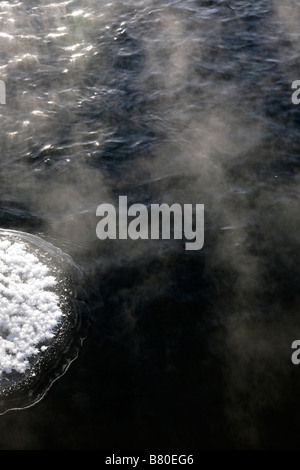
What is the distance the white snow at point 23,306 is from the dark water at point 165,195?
15.5 inches

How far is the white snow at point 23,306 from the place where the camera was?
13.2ft

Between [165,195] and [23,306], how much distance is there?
2267 millimetres

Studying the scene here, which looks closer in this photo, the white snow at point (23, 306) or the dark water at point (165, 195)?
the dark water at point (165, 195)

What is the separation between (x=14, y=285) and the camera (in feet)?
14.6

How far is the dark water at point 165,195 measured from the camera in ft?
12.1

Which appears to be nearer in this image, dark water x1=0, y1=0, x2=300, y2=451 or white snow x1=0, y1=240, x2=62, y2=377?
dark water x1=0, y1=0, x2=300, y2=451

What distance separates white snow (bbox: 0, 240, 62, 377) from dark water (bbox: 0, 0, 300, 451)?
0.39 meters

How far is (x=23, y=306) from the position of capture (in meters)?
4.32

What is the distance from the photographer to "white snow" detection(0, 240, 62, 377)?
403 cm

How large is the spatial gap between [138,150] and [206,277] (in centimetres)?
228
